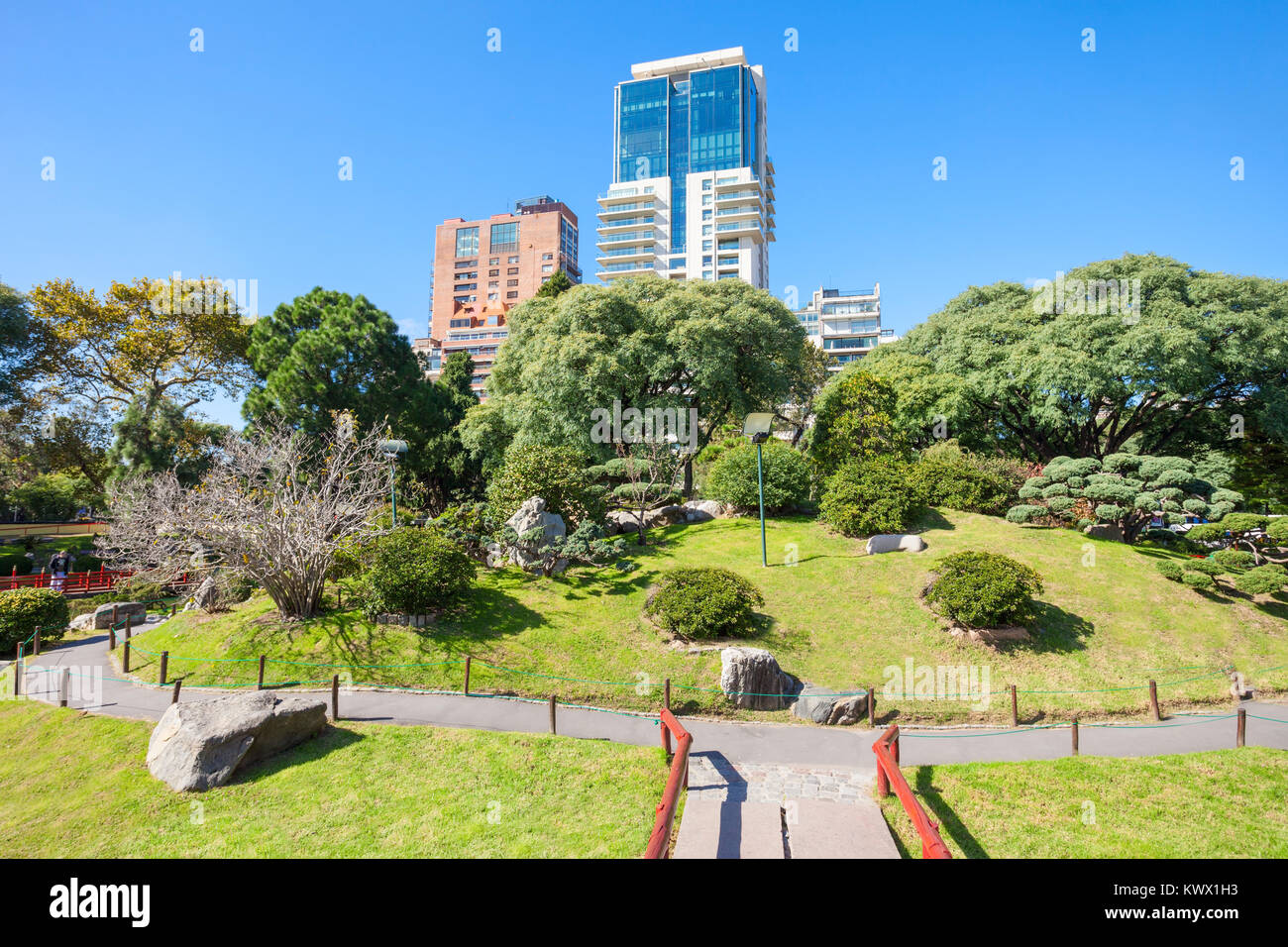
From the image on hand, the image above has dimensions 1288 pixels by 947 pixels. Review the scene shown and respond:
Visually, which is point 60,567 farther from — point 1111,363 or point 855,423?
point 1111,363

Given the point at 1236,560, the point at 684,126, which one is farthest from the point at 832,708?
the point at 684,126

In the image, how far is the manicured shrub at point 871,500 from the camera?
18734 millimetres

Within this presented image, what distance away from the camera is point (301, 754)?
30.1 ft

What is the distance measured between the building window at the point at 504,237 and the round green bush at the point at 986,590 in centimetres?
9002

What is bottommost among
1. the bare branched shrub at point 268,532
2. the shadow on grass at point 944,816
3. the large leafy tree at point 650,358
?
the shadow on grass at point 944,816

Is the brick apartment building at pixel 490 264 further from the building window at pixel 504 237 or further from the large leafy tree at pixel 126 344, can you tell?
the large leafy tree at pixel 126 344

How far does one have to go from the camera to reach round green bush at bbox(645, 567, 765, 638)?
43.6 ft

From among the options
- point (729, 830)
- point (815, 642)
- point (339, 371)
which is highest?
point (339, 371)

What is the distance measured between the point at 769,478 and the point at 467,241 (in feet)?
289

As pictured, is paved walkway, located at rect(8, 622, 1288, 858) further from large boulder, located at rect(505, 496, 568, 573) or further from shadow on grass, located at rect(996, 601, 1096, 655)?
large boulder, located at rect(505, 496, 568, 573)

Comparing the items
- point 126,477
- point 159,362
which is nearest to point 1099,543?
point 126,477

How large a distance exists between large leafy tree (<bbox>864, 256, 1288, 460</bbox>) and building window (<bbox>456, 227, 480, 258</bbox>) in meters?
80.9

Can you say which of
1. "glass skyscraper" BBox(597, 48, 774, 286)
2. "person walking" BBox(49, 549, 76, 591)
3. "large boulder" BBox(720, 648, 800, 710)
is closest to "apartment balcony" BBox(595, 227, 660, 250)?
"glass skyscraper" BBox(597, 48, 774, 286)

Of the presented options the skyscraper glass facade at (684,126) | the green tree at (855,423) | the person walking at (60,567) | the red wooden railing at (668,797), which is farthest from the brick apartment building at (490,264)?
the red wooden railing at (668,797)
